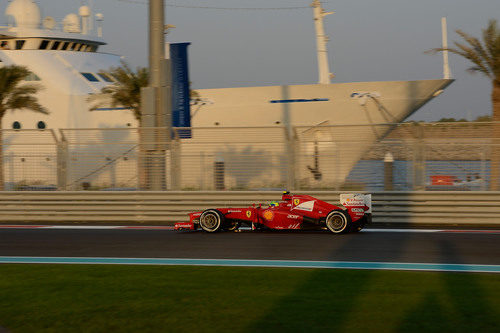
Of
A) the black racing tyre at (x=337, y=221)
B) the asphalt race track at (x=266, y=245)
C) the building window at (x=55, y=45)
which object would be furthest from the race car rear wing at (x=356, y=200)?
the building window at (x=55, y=45)

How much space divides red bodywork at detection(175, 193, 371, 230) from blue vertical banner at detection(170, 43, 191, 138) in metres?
6.54

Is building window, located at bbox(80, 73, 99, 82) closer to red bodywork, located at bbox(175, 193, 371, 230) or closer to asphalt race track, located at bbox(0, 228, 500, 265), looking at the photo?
asphalt race track, located at bbox(0, 228, 500, 265)

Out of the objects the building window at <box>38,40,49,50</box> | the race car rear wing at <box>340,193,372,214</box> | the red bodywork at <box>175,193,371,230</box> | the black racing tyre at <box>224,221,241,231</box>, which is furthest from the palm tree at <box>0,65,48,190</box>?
the race car rear wing at <box>340,193,372,214</box>

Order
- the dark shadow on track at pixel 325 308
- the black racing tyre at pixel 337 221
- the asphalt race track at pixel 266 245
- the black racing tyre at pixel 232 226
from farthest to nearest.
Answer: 1. the black racing tyre at pixel 232 226
2. the black racing tyre at pixel 337 221
3. the asphalt race track at pixel 266 245
4. the dark shadow on track at pixel 325 308

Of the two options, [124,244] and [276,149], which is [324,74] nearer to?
[276,149]

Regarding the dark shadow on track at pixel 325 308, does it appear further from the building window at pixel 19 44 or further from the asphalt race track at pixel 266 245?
the building window at pixel 19 44

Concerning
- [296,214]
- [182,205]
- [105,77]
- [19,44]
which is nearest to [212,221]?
[296,214]

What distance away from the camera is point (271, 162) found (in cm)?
1622

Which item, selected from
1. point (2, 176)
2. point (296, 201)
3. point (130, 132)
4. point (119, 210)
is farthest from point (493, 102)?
point (130, 132)

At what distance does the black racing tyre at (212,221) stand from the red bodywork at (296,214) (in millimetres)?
280

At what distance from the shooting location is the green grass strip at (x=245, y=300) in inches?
242

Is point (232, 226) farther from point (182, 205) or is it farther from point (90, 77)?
point (90, 77)

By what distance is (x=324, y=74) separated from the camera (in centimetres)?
2895

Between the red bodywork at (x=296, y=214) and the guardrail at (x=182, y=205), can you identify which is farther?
the guardrail at (x=182, y=205)
